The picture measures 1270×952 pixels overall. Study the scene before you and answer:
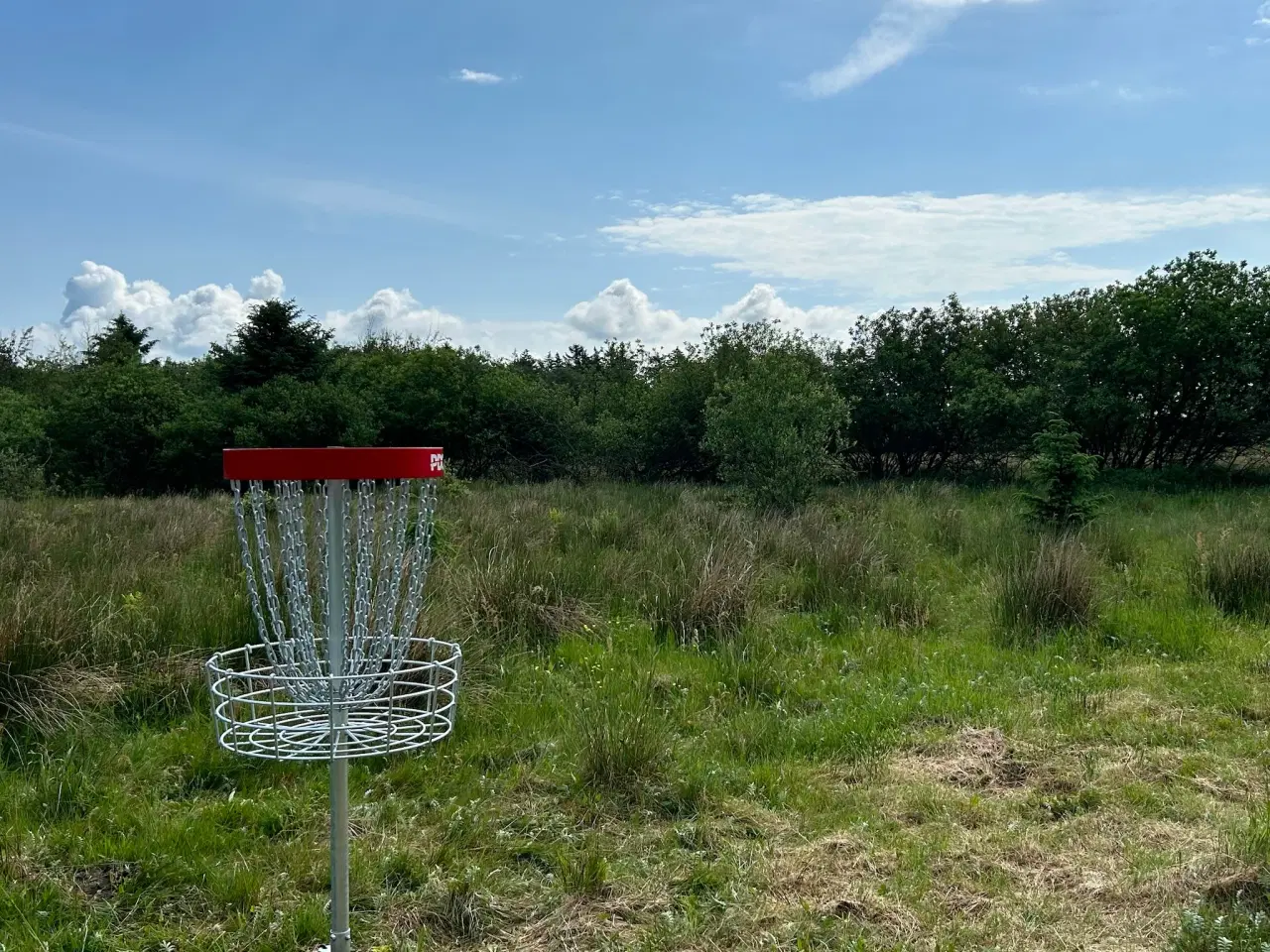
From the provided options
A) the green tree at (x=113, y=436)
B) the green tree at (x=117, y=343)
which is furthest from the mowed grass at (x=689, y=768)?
the green tree at (x=117, y=343)

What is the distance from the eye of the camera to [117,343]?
1129 inches

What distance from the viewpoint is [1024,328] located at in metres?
17.0

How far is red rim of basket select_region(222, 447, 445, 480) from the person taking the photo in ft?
6.18

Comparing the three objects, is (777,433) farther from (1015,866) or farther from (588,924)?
(588,924)

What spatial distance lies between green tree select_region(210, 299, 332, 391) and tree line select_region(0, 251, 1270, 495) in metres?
0.07

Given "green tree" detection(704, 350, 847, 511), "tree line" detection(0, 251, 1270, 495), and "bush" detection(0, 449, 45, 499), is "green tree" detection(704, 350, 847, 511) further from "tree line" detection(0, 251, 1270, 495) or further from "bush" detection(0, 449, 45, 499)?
"bush" detection(0, 449, 45, 499)

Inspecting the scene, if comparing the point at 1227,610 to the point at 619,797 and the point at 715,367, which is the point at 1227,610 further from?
the point at 715,367

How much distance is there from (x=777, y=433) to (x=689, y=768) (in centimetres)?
755

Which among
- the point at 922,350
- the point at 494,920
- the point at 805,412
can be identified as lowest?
the point at 494,920

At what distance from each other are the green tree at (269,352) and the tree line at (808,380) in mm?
66

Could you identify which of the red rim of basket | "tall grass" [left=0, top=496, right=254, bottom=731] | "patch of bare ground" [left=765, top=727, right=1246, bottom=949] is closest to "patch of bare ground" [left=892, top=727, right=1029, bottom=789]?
"patch of bare ground" [left=765, top=727, right=1246, bottom=949]

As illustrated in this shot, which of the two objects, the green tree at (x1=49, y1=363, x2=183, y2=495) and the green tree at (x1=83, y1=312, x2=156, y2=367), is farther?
the green tree at (x1=83, y1=312, x2=156, y2=367)

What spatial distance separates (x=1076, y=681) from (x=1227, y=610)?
89.5 inches

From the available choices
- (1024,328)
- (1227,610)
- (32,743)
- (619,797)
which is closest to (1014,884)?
(619,797)
